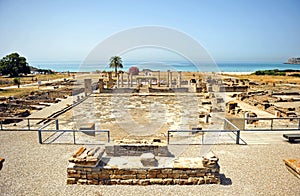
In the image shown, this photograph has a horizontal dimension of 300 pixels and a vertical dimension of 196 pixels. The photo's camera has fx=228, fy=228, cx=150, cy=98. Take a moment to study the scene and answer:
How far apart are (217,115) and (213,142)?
6.74 meters

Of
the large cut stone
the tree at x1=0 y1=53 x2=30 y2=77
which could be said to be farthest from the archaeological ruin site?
the tree at x1=0 y1=53 x2=30 y2=77

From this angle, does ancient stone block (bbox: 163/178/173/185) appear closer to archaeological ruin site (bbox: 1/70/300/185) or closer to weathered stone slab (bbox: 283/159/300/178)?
archaeological ruin site (bbox: 1/70/300/185)

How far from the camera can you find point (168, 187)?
627 cm

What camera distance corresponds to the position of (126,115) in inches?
631

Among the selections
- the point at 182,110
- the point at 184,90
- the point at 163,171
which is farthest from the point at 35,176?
the point at 184,90

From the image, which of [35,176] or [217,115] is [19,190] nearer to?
[35,176]

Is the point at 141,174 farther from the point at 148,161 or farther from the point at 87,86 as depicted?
the point at 87,86

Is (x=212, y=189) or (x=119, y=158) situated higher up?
(x=119, y=158)

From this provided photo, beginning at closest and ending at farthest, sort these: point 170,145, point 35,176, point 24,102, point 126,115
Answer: point 35,176, point 170,145, point 126,115, point 24,102

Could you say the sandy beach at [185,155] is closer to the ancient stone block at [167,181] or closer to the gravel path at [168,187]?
the gravel path at [168,187]

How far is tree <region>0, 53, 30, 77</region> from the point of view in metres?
56.3

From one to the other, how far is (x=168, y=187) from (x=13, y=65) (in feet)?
205

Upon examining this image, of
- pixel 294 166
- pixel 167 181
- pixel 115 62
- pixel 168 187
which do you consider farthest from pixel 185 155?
pixel 115 62

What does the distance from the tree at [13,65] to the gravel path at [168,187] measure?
182ft
